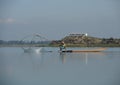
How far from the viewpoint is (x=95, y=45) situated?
24.1 m

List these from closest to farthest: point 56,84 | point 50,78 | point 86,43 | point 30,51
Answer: point 56,84
point 50,78
point 30,51
point 86,43

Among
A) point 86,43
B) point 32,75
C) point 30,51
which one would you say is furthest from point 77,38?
point 32,75

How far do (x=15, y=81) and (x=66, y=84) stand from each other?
0.82 meters

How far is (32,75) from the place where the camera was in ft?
21.9

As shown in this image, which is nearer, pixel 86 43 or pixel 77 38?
pixel 77 38

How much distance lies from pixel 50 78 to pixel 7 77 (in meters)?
0.74

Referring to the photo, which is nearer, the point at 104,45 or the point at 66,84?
the point at 66,84

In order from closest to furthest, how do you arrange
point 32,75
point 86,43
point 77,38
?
point 32,75
point 77,38
point 86,43

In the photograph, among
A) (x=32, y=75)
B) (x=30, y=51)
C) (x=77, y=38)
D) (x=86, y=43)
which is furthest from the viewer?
(x=86, y=43)

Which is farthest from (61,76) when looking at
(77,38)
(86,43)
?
(86,43)

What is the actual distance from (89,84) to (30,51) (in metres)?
12.6

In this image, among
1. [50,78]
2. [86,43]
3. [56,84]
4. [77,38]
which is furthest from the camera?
[86,43]

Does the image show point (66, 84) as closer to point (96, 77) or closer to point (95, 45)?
point (96, 77)

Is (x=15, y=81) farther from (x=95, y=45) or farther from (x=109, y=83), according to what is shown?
(x=95, y=45)
